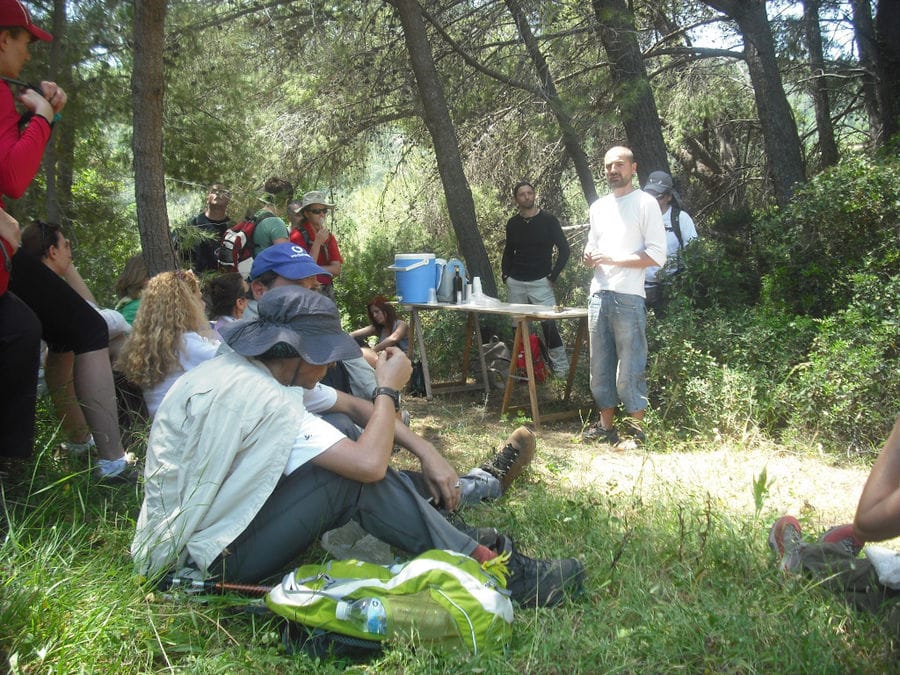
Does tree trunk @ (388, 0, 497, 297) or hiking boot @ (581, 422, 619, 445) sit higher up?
tree trunk @ (388, 0, 497, 297)

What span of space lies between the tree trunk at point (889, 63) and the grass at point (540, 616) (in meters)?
5.53

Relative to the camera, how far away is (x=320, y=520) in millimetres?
2424

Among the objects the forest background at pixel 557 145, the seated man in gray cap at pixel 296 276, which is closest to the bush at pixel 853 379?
the forest background at pixel 557 145

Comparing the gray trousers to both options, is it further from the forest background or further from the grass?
the forest background

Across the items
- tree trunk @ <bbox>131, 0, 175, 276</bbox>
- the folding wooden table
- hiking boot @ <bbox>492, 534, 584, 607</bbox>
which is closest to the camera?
hiking boot @ <bbox>492, 534, 584, 607</bbox>

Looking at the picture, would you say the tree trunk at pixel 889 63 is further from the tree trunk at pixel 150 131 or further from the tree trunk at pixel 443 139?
the tree trunk at pixel 150 131

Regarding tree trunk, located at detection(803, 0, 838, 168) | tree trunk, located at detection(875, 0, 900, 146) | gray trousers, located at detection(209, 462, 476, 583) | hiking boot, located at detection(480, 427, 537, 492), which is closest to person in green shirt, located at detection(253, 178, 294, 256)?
hiking boot, located at detection(480, 427, 537, 492)

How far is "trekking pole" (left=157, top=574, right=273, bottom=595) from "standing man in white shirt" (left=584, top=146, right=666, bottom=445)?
293 cm

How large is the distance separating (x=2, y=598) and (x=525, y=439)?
91.7 inches

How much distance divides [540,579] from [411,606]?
56 cm

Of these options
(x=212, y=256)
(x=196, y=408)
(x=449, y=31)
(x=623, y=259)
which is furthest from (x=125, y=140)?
(x=196, y=408)

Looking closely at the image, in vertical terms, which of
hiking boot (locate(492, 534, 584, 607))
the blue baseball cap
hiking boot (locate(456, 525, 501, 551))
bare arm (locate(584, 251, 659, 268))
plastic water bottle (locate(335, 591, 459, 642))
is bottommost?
hiking boot (locate(492, 534, 584, 607))

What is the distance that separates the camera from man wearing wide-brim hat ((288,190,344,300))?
6.21 metres

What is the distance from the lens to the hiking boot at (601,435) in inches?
196
